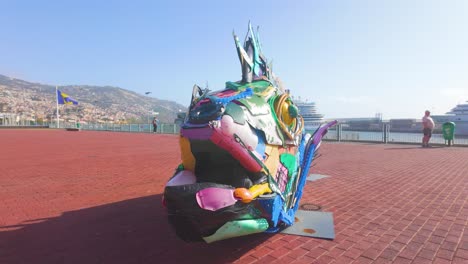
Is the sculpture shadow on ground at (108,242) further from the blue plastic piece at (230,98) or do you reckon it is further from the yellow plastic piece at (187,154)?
the blue plastic piece at (230,98)

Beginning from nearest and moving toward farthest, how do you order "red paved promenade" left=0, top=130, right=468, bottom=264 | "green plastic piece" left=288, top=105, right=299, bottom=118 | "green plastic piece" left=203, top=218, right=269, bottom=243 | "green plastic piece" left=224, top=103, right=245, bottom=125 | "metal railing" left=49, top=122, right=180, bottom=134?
"green plastic piece" left=203, top=218, right=269, bottom=243 → "green plastic piece" left=224, top=103, right=245, bottom=125 → "green plastic piece" left=288, top=105, right=299, bottom=118 → "red paved promenade" left=0, top=130, right=468, bottom=264 → "metal railing" left=49, top=122, right=180, bottom=134

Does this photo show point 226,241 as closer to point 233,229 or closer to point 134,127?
point 233,229

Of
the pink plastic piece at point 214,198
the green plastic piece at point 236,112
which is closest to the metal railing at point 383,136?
the green plastic piece at point 236,112

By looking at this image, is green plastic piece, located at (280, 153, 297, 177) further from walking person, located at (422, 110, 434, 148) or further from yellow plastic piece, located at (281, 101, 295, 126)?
walking person, located at (422, 110, 434, 148)

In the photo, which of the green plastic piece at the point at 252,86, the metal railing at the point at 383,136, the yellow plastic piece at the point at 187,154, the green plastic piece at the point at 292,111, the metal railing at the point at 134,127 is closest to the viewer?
the yellow plastic piece at the point at 187,154

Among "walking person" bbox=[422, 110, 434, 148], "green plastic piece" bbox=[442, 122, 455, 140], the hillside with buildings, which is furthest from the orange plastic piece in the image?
the hillside with buildings

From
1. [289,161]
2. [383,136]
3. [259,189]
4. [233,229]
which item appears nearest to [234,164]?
[259,189]

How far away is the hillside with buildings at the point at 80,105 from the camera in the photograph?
3999 inches

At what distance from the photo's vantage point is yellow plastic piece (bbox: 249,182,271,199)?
2.40 meters

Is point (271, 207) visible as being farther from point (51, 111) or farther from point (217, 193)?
point (51, 111)

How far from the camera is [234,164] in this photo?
2.57 m

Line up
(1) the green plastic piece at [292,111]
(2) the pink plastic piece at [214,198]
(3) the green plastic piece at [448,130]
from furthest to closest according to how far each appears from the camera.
Answer: (3) the green plastic piece at [448,130] < (1) the green plastic piece at [292,111] < (2) the pink plastic piece at [214,198]

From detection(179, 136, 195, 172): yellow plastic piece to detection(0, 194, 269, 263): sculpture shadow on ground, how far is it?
1.07 meters

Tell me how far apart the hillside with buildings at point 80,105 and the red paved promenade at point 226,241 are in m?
64.4
